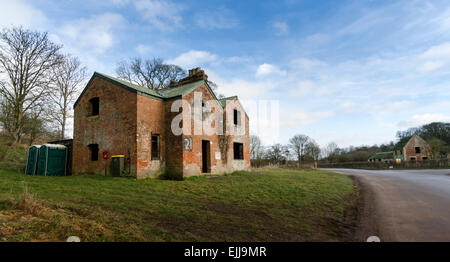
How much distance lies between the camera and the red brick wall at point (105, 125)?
42.3 feet

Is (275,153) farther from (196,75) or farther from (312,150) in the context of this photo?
(196,75)

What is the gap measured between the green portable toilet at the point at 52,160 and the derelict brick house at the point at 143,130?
3.09ft

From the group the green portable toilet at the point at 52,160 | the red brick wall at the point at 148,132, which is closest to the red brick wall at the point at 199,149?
the red brick wall at the point at 148,132

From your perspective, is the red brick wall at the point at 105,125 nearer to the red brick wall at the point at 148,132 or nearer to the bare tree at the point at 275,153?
the red brick wall at the point at 148,132

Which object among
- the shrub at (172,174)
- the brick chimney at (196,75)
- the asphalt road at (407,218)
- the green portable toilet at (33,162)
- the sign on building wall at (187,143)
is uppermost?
the brick chimney at (196,75)

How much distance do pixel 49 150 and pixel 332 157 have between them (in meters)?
54.2

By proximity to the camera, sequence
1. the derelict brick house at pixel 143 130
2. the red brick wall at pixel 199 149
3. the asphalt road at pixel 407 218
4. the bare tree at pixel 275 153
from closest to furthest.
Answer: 1. the asphalt road at pixel 407 218
2. the derelict brick house at pixel 143 130
3. the red brick wall at pixel 199 149
4. the bare tree at pixel 275 153

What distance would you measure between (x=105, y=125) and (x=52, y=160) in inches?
173

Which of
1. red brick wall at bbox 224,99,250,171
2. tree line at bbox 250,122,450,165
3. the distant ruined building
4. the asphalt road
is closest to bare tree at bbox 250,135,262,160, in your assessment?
tree line at bbox 250,122,450,165

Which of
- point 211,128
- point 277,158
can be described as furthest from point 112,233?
point 277,158

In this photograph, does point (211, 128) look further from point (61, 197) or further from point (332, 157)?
point (332, 157)

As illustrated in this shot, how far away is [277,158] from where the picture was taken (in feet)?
140

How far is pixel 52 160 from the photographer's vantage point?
48.1 feet

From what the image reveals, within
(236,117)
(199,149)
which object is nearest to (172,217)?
(199,149)
